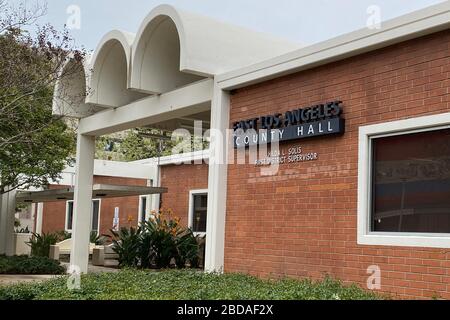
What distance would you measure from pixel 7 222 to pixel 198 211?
6.60 metres

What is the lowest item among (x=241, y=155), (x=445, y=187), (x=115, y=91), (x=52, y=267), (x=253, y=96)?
(x=52, y=267)

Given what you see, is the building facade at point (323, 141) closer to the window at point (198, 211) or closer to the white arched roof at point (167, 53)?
the white arched roof at point (167, 53)

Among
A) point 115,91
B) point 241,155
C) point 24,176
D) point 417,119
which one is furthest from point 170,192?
point 417,119

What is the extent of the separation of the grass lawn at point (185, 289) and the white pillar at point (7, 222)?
43.5 ft

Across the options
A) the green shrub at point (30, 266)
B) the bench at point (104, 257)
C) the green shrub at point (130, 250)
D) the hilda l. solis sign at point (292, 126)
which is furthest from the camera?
the bench at point (104, 257)

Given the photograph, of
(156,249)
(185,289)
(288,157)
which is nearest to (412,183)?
(288,157)

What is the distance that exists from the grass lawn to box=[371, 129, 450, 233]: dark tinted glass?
105cm

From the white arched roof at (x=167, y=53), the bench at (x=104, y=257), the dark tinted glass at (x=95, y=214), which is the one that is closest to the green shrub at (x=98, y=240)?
the dark tinted glass at (x=95, y=214)

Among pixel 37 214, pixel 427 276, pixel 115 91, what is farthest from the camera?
pixel 37 214

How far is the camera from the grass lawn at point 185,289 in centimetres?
727
